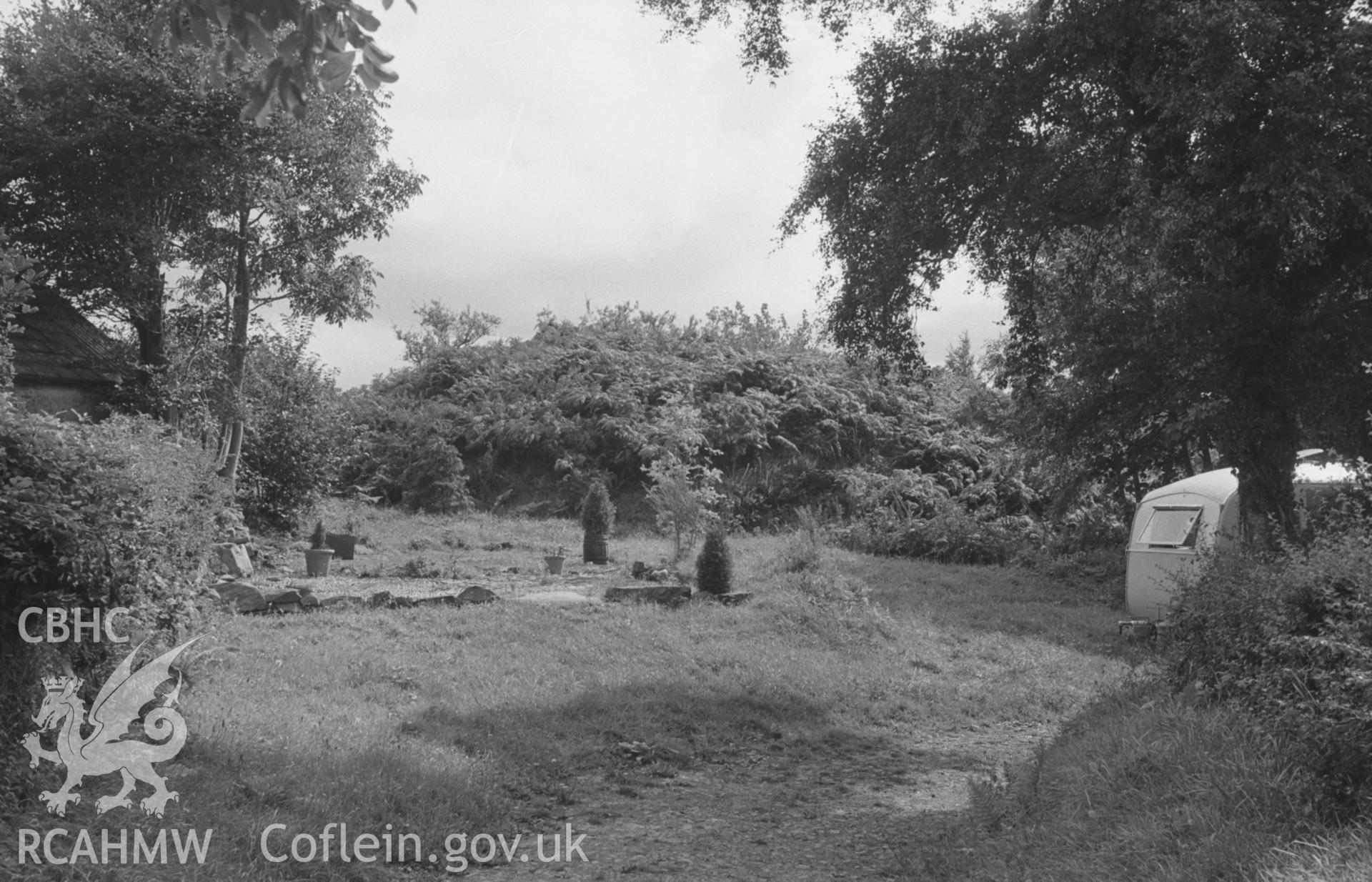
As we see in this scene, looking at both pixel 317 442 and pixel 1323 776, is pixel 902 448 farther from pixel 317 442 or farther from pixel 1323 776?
pixel 1323 776

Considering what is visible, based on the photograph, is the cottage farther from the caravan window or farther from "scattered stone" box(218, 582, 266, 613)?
the caravan window

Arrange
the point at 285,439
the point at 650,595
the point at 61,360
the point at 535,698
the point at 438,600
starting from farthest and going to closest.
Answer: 1. the point at 285,439
2. the point at 61,360
3. the point at 650,595
4. the point at 438,600
5. the point at 535,698

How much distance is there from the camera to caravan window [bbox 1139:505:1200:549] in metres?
14.5

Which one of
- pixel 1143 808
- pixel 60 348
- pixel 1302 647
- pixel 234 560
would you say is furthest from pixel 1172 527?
pixel 60 348

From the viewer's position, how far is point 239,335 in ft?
58.0

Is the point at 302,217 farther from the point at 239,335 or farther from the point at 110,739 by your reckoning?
the point at 110,739

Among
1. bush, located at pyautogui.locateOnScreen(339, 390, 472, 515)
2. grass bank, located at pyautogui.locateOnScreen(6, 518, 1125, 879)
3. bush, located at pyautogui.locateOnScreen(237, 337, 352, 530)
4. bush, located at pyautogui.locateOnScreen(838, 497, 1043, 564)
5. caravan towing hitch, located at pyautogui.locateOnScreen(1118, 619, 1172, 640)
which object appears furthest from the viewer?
bush, located at pyautogui.locateOnScreen(339, 390, 472, 515)

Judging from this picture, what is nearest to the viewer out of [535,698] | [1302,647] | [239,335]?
[1302,647]

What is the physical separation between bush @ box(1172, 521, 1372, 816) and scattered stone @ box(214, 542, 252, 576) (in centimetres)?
1135

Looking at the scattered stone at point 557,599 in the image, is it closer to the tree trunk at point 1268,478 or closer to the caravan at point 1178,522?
the tree trunk at point 1268,478

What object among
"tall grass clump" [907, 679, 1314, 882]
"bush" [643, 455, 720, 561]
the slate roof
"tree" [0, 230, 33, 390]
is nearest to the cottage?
the slate roof

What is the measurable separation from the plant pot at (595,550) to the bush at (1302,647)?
9995mm

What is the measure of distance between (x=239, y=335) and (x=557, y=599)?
30.9ft

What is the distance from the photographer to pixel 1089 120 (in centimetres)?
1050
